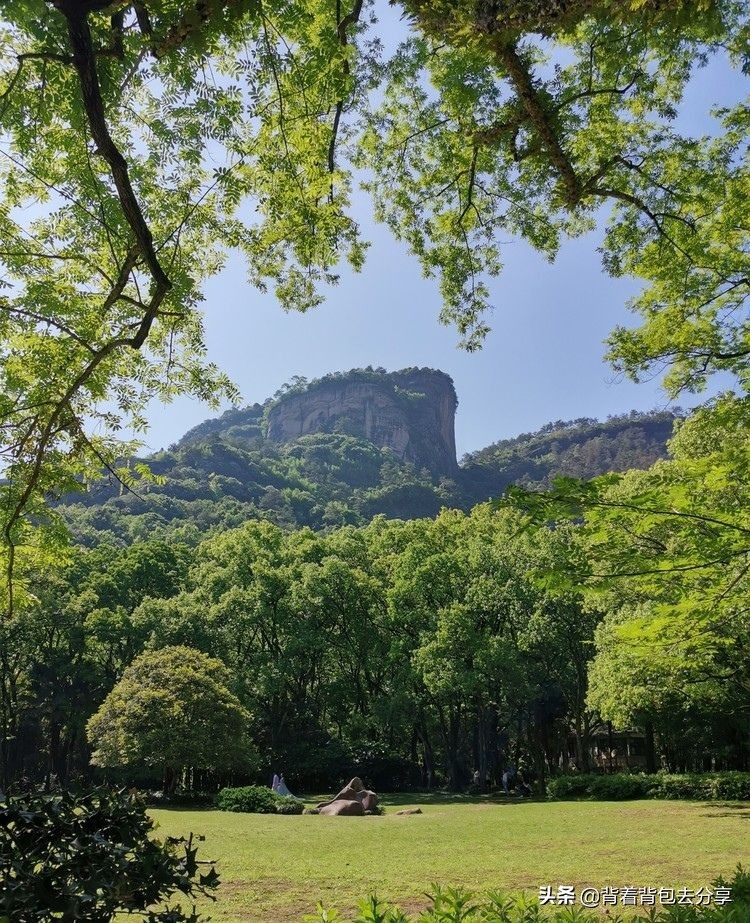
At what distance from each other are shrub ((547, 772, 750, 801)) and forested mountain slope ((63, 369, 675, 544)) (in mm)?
15557

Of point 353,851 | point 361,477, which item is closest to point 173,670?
point 353,851

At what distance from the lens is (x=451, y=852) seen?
32.3ft

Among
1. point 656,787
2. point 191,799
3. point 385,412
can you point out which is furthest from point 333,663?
point 385,412

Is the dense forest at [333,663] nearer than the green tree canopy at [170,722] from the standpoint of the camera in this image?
No

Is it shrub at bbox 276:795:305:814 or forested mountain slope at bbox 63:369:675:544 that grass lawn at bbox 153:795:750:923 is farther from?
forested mountain slope at bbox 63:369:675:544

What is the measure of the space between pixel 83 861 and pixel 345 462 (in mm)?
100985

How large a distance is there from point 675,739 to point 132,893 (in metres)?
25.7

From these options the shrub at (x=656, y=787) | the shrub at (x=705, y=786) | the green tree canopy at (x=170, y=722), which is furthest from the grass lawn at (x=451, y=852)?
the green tree canopy at (x=170, y=722)

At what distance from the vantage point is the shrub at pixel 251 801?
19.0 meters

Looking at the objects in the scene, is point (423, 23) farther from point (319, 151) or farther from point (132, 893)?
point (132, 893)

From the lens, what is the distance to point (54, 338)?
6.49m

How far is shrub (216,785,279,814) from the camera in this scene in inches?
747

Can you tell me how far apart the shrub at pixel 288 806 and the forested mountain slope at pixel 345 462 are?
46.8 ft

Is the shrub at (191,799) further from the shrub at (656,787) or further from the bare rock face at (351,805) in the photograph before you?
the shrub at (656,787)
